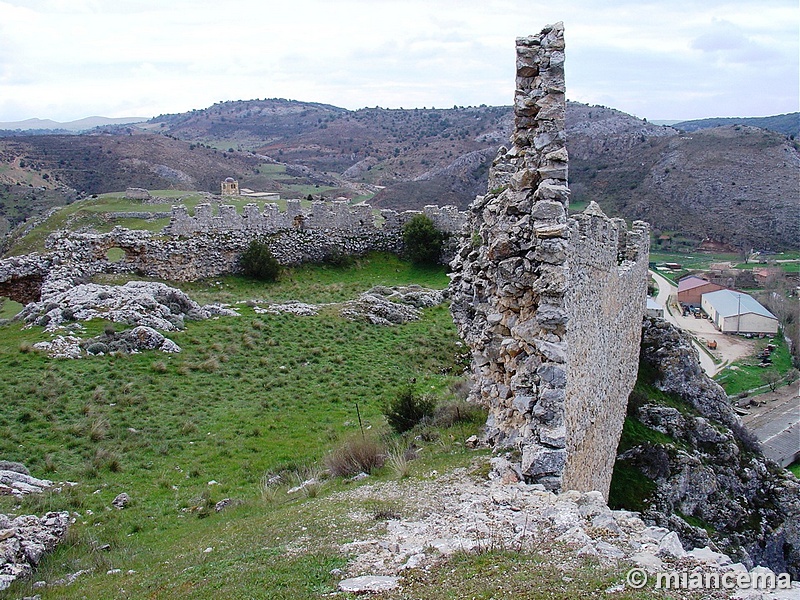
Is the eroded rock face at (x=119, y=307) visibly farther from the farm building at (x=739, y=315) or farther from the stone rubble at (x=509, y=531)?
the farm building at (x=739, y=315)

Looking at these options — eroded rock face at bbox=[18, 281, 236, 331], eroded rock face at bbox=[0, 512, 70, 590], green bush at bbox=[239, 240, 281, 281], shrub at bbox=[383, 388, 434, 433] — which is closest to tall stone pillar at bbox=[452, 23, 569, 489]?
shrub at bbox=[383, 388, 434, 433]

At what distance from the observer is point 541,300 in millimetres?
6793

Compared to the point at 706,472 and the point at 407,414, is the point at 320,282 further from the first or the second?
the point at 706,472

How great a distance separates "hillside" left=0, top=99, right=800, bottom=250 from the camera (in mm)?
61406

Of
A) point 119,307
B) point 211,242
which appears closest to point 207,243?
point 211,242

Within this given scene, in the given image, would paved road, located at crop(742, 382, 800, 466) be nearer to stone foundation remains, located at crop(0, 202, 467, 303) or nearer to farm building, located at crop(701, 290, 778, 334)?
farm building, located at crop(701, 290, 778, 334)

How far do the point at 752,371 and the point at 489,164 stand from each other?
4534cm

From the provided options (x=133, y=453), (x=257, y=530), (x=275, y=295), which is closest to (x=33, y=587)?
(x=257, y=530)

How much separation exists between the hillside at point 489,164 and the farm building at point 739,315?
14.3 m

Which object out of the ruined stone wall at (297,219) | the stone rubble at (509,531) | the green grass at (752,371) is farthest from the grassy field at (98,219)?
the green grass at (752,371)

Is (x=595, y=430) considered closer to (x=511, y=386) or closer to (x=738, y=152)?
(x=511, y=386)

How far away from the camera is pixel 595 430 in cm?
859

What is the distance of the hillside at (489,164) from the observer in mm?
61406

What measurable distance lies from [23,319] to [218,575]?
501 inches
